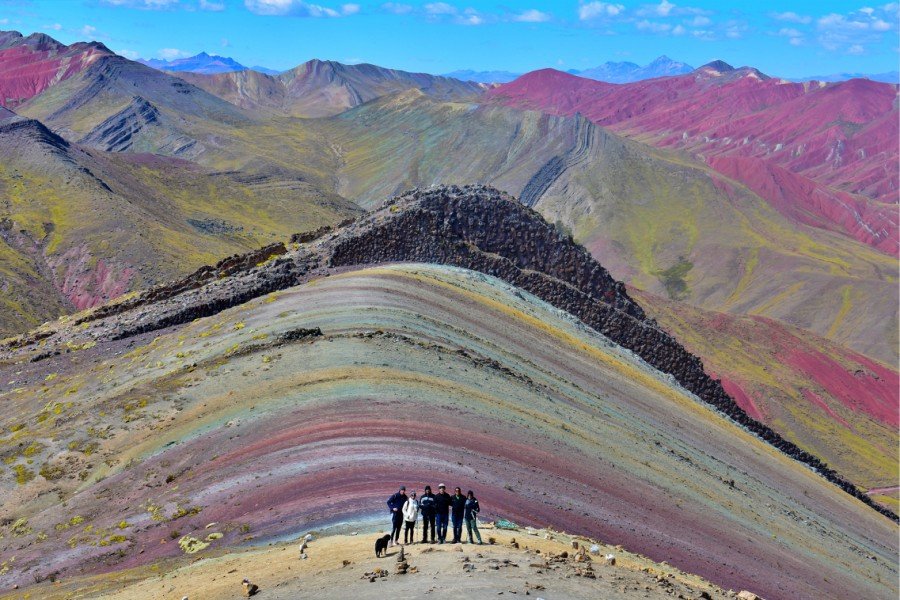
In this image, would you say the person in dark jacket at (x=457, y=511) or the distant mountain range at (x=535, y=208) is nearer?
the person in dark jacket at (x=457, y=511)

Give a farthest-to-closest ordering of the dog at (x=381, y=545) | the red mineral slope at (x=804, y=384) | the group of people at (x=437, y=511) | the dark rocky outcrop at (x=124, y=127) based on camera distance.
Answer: the dark rocky outcrop at (x=124, y=127)
the red mineral slope at (x=804, y=384)
the group of people at (x=437, y=511)
the dog at (x=381, y=545)

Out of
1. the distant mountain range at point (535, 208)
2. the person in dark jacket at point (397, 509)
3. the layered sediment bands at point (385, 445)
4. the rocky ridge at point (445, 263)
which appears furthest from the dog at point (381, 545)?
the distant mountain range at point (535, 208)

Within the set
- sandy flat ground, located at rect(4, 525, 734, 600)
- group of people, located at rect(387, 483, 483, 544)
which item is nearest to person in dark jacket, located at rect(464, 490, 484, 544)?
group of people, located at rect(387, 483, 483, 544)

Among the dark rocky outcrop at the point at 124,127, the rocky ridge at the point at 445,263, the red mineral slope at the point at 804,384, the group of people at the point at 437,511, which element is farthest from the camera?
the dark rocky outcrop at the point at 124,127

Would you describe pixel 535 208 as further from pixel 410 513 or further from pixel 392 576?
pixel 392 576

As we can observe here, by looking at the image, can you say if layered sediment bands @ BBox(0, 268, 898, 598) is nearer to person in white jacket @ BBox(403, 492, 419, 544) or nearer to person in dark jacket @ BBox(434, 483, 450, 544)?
person in white jacket @ BBox(403, 492, 419, 544)

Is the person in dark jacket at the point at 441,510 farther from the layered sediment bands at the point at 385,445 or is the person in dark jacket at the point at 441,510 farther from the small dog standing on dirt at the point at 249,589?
the small dog standing on dirt at the point at 249,589
